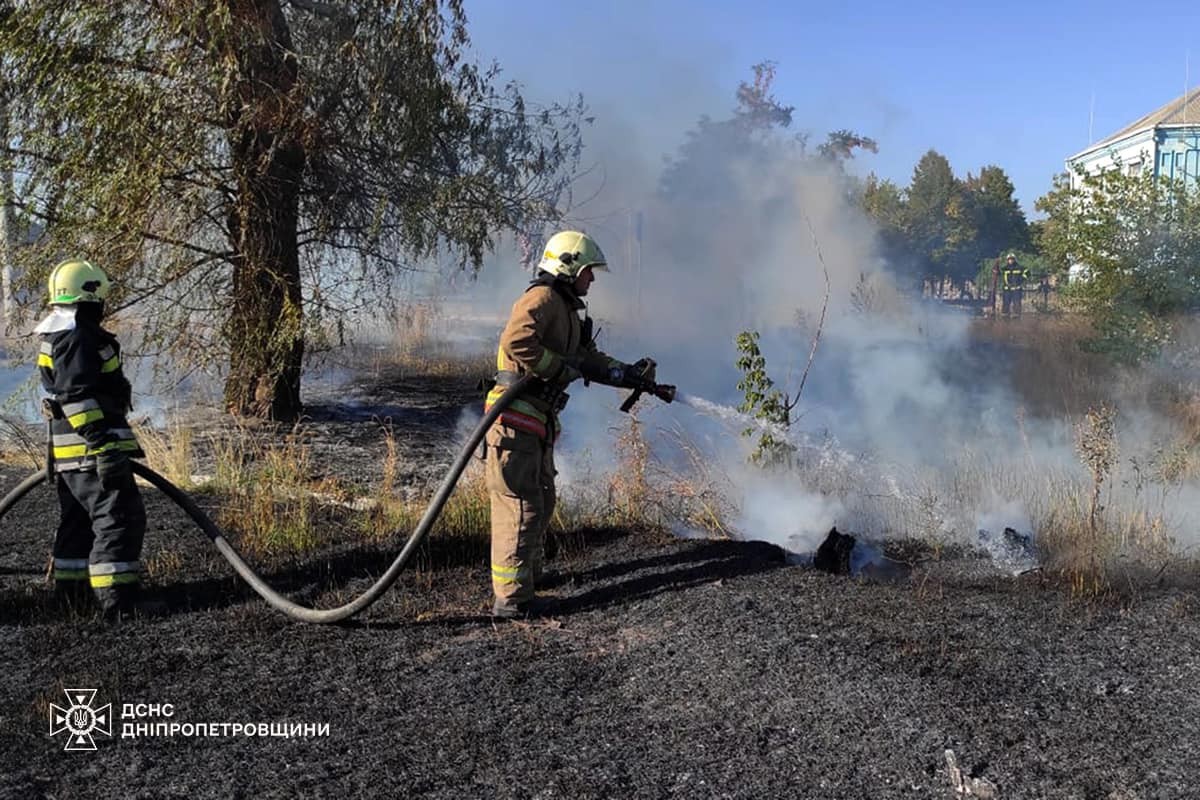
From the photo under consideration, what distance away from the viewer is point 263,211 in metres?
8.62

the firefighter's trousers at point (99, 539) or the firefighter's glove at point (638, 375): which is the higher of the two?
the firefighter's glove at point (638, 375)

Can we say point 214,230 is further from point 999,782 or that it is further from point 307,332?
point 999,782

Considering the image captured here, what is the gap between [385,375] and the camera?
13367 millimetres

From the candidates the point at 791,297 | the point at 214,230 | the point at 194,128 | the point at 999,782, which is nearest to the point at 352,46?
the point at 194,128

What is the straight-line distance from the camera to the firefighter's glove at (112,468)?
4.41 meters

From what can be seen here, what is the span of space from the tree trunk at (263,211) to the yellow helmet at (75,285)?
12.6 feet

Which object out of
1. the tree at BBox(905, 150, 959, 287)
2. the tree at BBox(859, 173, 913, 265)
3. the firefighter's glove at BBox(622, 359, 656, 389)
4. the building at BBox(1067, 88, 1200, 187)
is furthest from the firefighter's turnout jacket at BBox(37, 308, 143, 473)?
the tree at BBox(905, 150, 959, 287)

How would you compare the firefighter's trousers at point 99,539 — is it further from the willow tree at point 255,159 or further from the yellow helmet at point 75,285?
the willow tree at point 255,159

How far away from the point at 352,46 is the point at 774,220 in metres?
17.2

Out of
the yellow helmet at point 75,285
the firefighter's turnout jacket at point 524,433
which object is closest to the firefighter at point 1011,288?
the firefighter's turnout jacket at point 524,433

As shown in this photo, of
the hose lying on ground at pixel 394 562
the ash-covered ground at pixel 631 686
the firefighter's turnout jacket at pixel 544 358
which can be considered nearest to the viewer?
the ash-covered ground at pixel 631 686

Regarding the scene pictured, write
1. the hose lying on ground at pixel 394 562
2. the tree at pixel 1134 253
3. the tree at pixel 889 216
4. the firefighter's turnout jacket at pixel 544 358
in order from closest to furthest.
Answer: the hose lying on ground at pixel 394 562
the firefighter's turnout jacket at pixel 544 358
the tree at pixel 1134 253
the tree at pixel 889 216

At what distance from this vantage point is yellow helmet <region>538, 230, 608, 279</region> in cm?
455

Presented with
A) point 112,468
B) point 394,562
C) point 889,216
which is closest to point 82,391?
point 112,468
